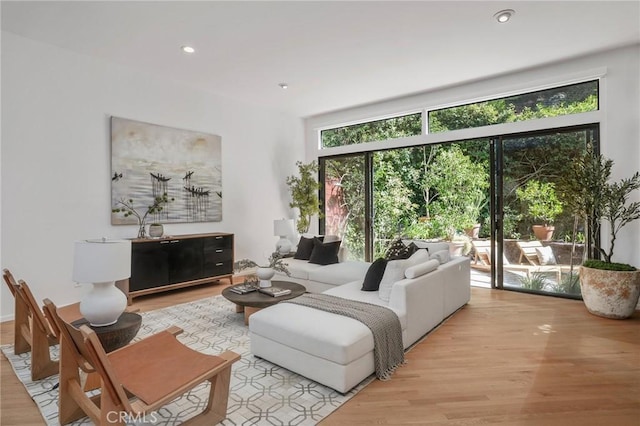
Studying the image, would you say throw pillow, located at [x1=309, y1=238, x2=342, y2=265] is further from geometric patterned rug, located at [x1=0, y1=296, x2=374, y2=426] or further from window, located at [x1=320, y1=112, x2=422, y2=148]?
window, located at [x1=320, y1=112, x2=422, y2=148]

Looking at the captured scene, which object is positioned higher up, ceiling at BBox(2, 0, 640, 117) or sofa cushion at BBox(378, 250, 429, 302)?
ceiling at BBox(2, 0, 640, 117)

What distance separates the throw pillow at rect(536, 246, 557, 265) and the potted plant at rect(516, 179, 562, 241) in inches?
5.7

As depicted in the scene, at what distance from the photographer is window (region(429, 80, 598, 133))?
4.48 m

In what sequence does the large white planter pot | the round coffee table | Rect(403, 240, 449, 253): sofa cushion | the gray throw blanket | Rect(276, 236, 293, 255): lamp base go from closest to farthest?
the gray throw blanket < the round coffee table < the large white planter pot < Rect(403, 240, 449, 253): sofa cushion < Rect(276, 236, 293, 255): lamp base

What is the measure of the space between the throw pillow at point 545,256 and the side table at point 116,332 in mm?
5096

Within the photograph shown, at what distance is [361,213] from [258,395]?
15.6 ft

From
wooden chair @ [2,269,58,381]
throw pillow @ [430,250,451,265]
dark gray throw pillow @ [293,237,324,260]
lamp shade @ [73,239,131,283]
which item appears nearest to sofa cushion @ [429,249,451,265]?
throw pillow @ [430,250,451,265]

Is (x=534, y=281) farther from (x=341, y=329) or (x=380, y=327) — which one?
(x=341, y=329)

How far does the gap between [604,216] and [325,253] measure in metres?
3.53

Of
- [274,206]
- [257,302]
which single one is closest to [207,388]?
[257,302]

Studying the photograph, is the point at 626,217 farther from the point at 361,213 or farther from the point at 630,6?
the point at 361,213

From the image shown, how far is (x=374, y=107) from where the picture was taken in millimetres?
6328

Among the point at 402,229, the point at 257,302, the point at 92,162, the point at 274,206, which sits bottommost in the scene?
the point at 257,302

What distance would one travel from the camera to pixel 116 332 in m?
2.27
